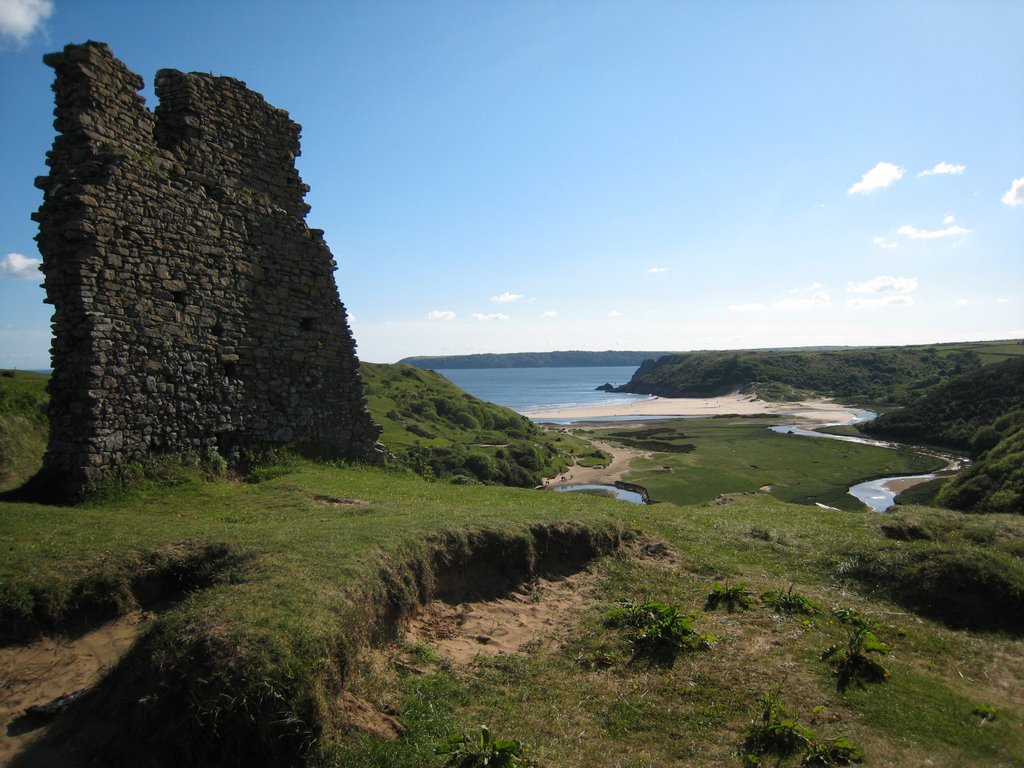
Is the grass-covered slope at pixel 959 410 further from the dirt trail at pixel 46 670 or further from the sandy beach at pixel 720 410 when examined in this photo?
the dirt trail at pixel 46 670

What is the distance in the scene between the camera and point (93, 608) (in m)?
7.65

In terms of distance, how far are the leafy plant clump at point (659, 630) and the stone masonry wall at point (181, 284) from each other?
10770 millimetres

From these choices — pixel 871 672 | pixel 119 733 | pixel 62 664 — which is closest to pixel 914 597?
pixel 871 672

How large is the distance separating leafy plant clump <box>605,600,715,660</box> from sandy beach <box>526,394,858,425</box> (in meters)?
109

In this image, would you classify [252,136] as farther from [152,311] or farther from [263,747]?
[263,747]

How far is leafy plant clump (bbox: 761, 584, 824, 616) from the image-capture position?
956cm

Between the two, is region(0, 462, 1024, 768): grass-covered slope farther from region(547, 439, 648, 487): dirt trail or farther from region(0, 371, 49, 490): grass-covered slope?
region(547, 439, 648, 487): dirt trail

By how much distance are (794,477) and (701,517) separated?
1926 inches

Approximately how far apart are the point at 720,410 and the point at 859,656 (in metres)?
129

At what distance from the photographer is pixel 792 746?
19.9ft

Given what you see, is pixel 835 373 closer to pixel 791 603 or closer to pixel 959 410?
pixel 959 410

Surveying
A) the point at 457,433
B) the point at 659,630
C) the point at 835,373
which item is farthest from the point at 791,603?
the point at 835,373

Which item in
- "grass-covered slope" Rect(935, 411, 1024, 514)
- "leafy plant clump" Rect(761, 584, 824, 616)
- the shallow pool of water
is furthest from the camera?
the shallow pool of water

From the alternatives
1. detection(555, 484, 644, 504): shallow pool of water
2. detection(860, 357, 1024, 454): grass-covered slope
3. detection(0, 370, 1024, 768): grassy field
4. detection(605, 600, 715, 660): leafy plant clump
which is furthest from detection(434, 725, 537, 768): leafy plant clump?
detection(860, 357, 1024, 454): grass-covered slope
